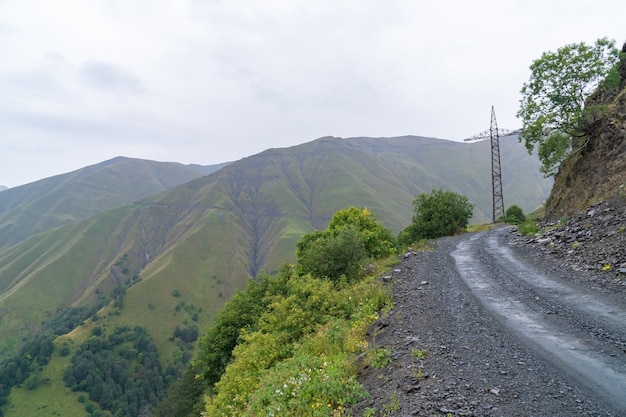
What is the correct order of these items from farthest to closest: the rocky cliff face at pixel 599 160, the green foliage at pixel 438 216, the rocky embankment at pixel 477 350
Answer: the green foliage at pixel 438 216, the rocky cliff face at pixel 599 160, the rocky embankment at pixel 477 350

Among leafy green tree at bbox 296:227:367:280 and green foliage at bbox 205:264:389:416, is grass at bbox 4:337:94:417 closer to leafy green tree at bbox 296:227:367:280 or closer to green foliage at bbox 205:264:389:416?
leafy green tree at bbox 296:227:367:280

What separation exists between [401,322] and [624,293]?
605 cm

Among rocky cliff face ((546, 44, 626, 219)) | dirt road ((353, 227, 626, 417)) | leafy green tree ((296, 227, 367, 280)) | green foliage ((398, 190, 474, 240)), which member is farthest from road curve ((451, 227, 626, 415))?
green foliage ((398, 190, 474, 240))

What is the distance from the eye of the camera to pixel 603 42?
20.2 metres

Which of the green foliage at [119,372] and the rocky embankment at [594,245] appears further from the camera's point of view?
the green foliage at [119,372]

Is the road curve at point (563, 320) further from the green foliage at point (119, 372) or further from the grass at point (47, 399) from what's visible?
the grass at point (47, 399)

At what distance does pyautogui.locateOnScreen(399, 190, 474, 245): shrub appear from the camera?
34.0 m

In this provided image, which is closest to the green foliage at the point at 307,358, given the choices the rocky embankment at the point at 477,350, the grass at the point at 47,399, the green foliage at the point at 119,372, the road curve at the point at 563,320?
the rocky embankment at the point at 477,350

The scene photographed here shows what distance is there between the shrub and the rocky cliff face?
33.9 feet

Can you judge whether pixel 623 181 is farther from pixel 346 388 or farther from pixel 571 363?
pixel 346 388

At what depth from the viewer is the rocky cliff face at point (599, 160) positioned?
702 inches

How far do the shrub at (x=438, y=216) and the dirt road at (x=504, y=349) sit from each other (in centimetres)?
2091

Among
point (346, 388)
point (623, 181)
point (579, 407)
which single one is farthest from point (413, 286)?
point (623, 181)

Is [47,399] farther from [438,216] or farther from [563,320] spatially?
[563,320]
